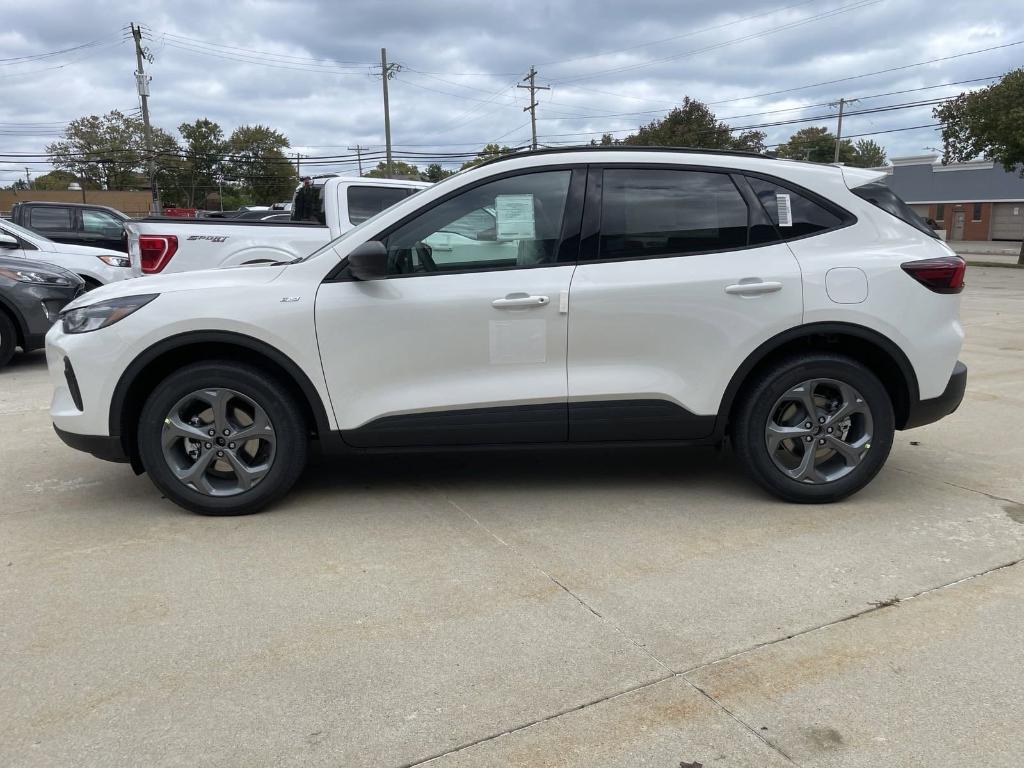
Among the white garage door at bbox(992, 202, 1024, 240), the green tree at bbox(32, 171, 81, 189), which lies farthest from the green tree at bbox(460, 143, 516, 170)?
the green tree at bbox(32, 171, 81, 189)

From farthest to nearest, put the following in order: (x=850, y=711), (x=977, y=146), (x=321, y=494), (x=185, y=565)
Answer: (x=977, y=146)
(x=321, y=494)
(x=185, y=565)
(x=850, y=711)

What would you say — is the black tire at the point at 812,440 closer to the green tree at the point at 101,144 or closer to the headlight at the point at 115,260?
→ the headlight at the point at 115,260

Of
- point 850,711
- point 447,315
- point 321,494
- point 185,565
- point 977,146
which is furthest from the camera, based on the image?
point 977,146

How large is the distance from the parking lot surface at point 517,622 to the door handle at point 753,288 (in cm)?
114

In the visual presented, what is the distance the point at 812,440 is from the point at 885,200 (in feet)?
4.29

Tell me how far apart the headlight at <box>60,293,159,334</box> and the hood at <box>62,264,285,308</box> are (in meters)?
0.03

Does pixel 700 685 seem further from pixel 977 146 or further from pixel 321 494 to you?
pixel 977 146

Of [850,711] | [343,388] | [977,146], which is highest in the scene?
[977,146]

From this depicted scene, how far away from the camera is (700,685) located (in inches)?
107

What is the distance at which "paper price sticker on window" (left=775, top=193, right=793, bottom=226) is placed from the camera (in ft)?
14.0

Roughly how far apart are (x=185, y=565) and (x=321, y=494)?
1039 millimetres

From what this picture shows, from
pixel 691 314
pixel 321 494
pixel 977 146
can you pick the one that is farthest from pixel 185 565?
pixel 977 146

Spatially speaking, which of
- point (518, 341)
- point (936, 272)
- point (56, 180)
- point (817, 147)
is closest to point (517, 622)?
point (518, 341)

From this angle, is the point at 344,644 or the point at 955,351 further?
the point at 955,351
